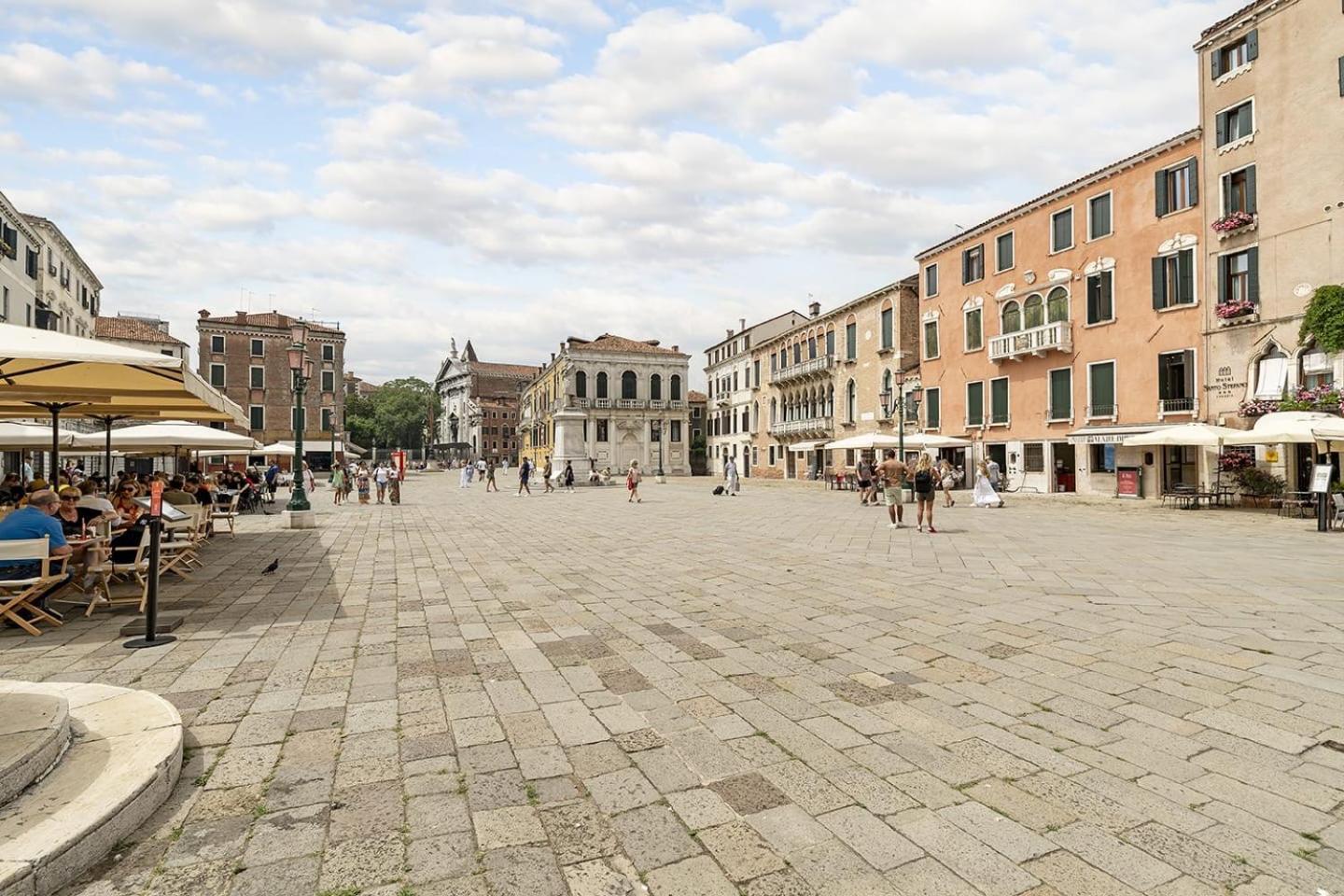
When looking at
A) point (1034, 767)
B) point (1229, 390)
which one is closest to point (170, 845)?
point (1034, 767)

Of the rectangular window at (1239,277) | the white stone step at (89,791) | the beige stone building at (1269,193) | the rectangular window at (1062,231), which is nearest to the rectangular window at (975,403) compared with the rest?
the rectangular window at (1062,231)

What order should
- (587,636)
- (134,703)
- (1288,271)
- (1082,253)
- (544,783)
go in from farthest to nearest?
(1082,253) < (1288,271) < (587,636) < (134,703) < (544,783)

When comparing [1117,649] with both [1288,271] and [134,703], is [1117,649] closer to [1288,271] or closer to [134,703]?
[134,703]

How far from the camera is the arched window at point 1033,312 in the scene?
974 inches

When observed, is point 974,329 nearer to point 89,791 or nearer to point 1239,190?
point 1239,190

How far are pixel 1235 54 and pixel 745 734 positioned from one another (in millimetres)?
24819

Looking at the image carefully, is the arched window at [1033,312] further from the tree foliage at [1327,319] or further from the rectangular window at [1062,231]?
the tree foliage at [1327,319]

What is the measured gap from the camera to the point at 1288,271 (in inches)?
688

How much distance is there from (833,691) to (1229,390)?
67.4 feet

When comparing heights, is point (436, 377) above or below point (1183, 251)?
above

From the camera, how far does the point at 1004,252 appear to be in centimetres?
2625

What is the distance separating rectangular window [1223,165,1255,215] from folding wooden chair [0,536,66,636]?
24.8 meters

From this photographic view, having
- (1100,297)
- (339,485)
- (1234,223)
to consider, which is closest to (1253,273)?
(1234,223)

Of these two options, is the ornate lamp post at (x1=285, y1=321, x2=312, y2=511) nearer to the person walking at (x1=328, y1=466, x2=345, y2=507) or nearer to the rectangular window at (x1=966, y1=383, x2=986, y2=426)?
the person walking at (x1=328, y1=466, x2=345, y2=507)
